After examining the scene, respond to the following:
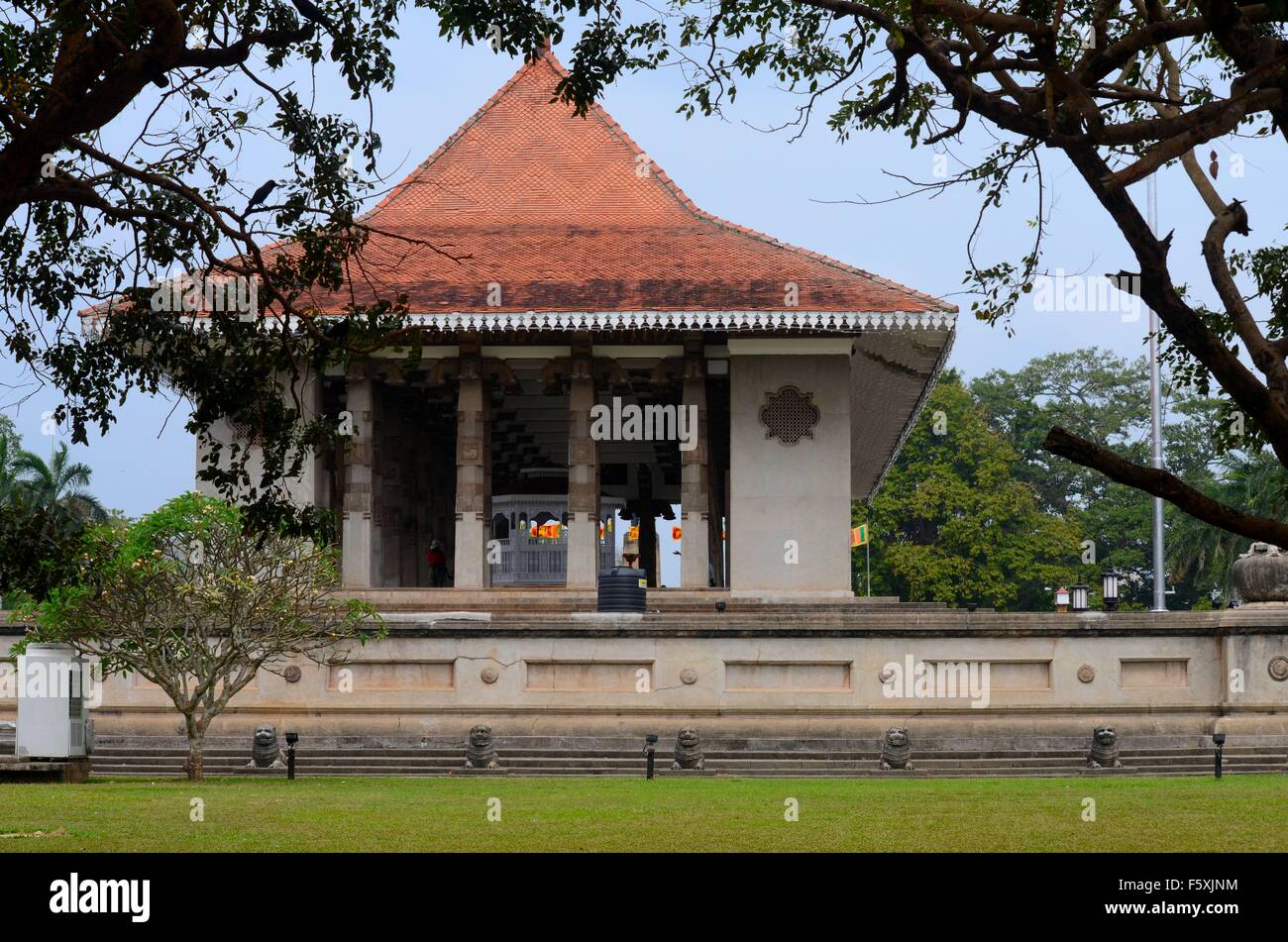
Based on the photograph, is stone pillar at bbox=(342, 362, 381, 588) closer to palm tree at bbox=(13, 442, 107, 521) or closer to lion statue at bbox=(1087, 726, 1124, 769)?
lion statue at bbox=(1087, 726, 1124, 769)

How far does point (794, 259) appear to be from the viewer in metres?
28.2

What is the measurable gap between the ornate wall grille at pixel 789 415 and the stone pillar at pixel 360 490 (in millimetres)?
6459

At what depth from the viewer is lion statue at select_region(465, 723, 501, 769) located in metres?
21.8

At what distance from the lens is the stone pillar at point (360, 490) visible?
28.2 meters

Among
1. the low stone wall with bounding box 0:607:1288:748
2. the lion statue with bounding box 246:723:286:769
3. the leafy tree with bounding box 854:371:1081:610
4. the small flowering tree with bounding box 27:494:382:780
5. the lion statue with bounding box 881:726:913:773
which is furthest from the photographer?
the leafy tree with bounding box 854:371:1081:610

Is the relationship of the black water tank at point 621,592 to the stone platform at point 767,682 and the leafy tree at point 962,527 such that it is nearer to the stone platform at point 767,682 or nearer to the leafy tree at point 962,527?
the stone platform at point 767,682

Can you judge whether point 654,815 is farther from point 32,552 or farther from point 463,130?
point 463,130

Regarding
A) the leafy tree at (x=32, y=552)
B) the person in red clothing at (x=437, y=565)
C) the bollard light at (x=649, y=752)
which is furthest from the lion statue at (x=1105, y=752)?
the person in red clothing at (x=437, y=565)

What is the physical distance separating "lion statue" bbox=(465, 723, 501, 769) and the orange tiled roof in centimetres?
609

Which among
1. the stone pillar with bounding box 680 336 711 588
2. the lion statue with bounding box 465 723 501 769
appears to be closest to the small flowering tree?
the lion statue with bounding box 465 723 501 769

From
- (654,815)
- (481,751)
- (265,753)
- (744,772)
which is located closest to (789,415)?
A: (744,772)

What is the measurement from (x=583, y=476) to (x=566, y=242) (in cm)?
416

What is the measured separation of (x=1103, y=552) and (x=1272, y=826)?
5618 centimetres
